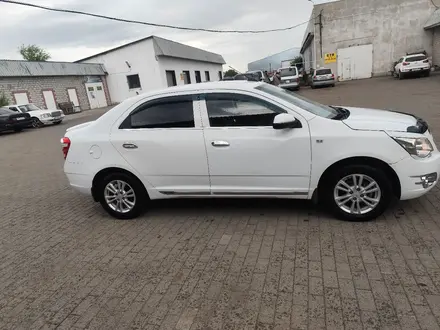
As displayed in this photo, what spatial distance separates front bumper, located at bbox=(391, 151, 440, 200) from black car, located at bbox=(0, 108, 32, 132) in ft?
64.8

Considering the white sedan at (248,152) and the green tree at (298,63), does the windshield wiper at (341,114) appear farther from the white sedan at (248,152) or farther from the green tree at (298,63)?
the green tree at (298,63)

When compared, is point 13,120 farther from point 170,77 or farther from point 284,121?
point 284,121

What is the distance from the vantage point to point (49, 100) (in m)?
26.9

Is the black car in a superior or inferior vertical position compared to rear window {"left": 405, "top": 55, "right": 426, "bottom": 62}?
inferior

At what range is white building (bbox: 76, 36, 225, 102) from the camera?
30.1 m

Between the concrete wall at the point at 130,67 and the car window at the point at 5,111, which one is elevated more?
the concrete wall at the point at 130,67

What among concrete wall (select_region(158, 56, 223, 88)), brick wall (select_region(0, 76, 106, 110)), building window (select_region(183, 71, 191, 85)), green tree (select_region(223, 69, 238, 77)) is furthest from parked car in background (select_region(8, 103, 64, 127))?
green tree (select_region(223, 69, 238, 77))

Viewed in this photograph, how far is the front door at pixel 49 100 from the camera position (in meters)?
26.5

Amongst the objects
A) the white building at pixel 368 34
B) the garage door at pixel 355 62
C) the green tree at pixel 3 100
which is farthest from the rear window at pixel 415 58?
the green tree at pixel 3 100

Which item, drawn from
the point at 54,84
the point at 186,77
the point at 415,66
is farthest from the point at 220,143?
the point at 186,77

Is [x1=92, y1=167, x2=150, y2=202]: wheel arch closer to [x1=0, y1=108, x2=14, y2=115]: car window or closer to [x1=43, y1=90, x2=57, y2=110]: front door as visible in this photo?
[x1=0, y1=108, x2=14, y2=115]: car window

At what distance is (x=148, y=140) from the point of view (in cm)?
411

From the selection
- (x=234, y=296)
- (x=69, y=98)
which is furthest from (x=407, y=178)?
(x=69, y=98)

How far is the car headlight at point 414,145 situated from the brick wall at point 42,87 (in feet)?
87.3
